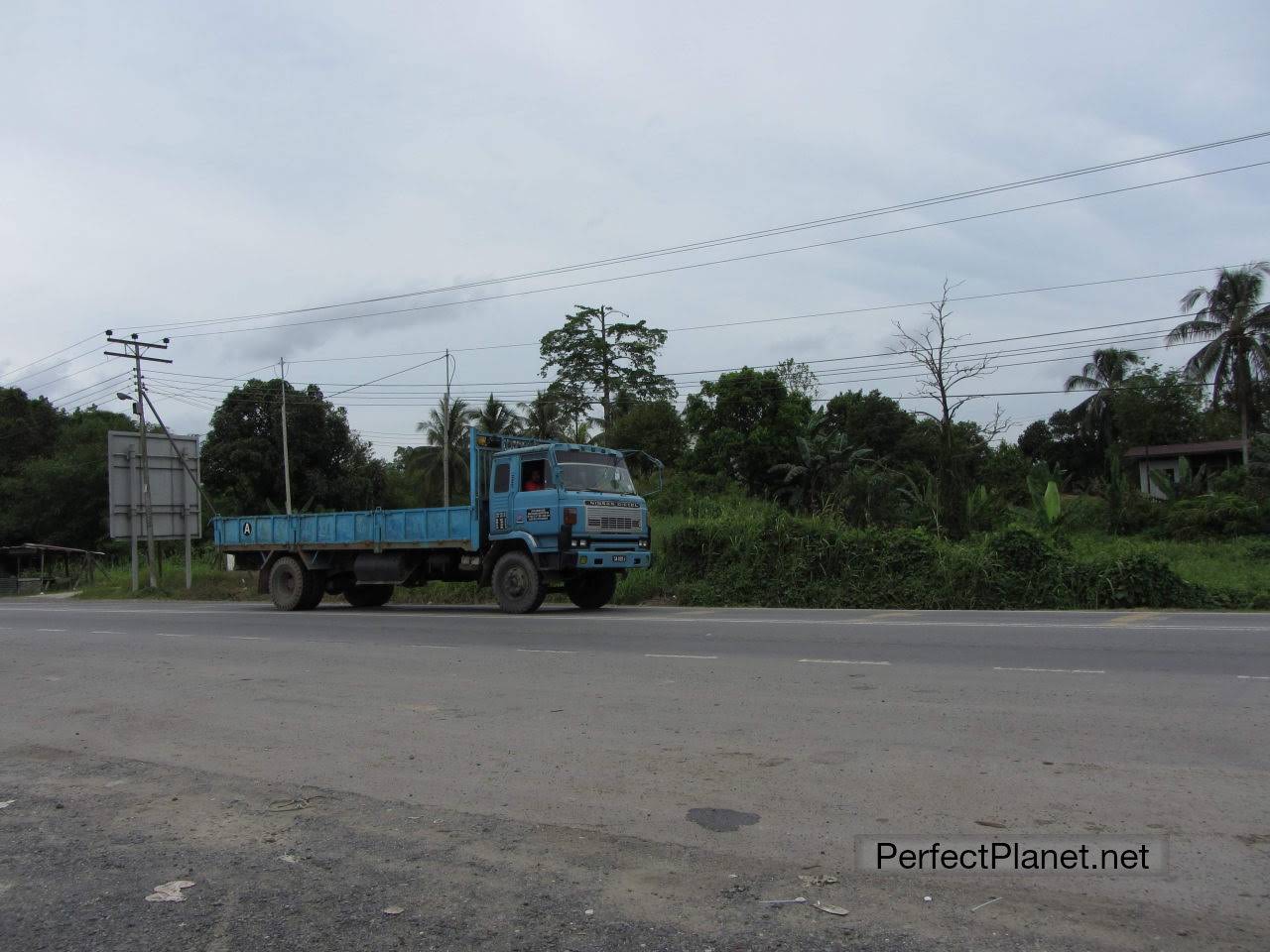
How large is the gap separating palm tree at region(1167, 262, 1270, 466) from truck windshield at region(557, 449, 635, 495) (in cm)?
3491

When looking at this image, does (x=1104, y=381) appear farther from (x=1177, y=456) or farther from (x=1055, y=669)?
(x=1055, y=669)

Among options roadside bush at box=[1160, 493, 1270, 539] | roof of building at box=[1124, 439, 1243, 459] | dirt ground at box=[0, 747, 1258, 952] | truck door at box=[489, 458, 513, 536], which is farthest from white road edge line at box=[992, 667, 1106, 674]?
roof of building at box=[1124, 439, 1243, 459]

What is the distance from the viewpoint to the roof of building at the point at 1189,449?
5085 centimetres

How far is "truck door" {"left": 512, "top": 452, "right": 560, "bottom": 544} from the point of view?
17.6m

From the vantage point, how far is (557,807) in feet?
18.4

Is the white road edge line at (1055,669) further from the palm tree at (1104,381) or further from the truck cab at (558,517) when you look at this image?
the palm tree at (1104,381)

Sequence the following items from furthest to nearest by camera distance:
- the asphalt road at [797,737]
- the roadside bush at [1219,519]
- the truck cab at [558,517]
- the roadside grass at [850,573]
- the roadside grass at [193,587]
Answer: the roadside bush at [1219,519]
the roadside grass at [193,587]
the roadside grass at [850,573]
the truck cab at [558,517]
the asphalt road at [797,737]

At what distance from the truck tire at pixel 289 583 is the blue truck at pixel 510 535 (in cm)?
3

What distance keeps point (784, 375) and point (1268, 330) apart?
22.8 meters

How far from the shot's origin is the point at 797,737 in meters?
7.02

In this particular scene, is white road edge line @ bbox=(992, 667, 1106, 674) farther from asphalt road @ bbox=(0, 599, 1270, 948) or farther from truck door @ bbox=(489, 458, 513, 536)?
truck door @ bbox=(489, 458, 513, 536)

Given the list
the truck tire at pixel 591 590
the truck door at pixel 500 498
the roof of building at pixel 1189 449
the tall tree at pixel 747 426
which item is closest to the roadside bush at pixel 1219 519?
the tall tree at pixel 747 426

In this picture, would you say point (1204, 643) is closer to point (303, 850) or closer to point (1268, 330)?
point (303, 850)

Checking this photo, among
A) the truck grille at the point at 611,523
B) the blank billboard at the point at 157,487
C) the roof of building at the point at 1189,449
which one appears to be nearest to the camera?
the truck grille at the point at 611,523
